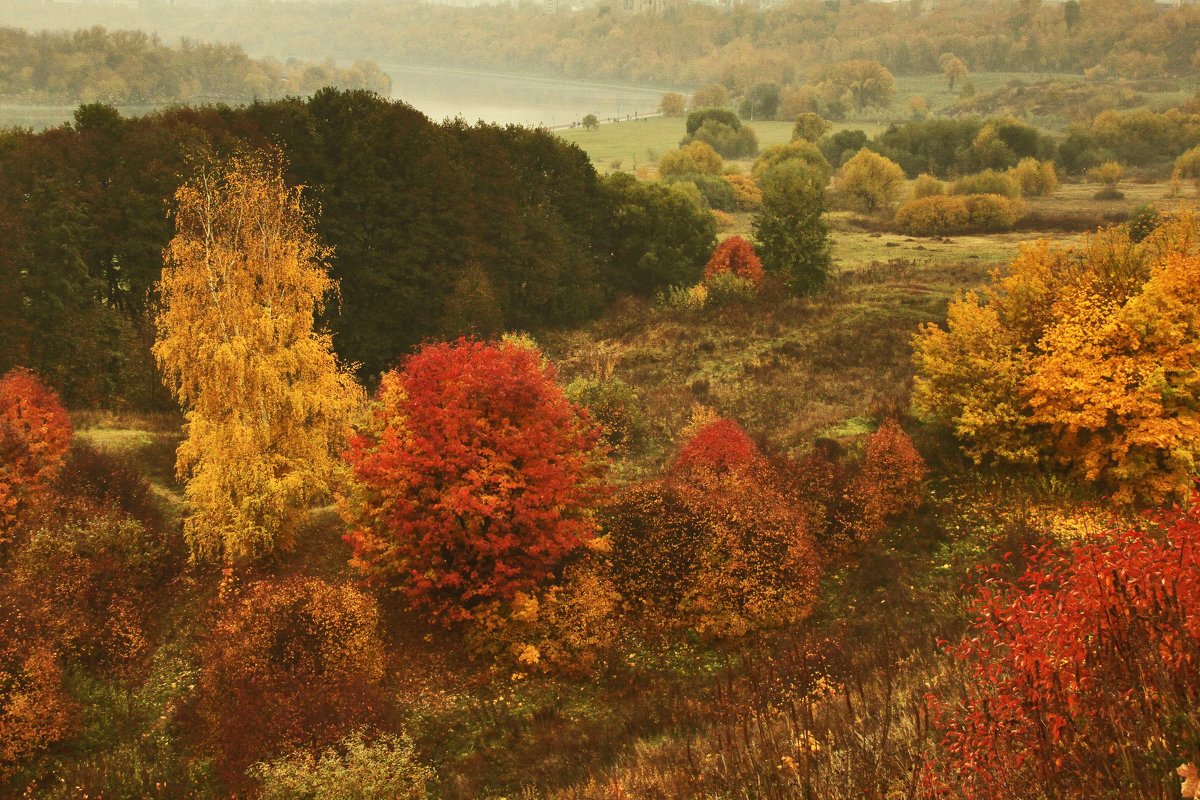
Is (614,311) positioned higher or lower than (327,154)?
lower

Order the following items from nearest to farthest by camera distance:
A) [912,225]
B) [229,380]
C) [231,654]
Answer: [231,654] → [229,380] → [912,225]

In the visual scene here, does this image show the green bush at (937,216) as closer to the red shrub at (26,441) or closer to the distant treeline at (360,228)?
the distant treeline at (360,228)

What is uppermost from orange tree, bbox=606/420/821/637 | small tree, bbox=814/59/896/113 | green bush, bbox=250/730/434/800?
small tree, bbox=814/59/896/113

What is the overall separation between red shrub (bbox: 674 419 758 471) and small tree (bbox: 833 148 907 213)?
75758mm

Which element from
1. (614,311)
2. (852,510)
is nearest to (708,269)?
(614,311)

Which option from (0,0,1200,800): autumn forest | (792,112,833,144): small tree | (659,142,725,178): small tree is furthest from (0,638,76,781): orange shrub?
(792,112,833,144): small tree

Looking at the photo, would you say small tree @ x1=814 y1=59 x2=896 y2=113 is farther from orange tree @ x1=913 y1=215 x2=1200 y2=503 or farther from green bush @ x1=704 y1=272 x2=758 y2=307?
orange tree @ x1=913 y1=215 x2=1200 y2=503

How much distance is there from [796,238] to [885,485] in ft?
117

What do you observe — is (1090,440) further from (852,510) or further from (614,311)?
(614,311)

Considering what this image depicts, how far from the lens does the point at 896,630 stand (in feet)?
73.0

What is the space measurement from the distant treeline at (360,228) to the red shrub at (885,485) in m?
22.0

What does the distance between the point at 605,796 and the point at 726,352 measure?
122 feet

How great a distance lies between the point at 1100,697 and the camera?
29.4 feet

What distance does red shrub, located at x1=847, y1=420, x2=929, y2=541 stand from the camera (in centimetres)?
2723
